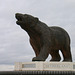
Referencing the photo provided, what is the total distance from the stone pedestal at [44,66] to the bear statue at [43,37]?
1.59 feet

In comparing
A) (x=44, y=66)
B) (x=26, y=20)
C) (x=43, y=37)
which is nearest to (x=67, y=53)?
(x=43, y=37)

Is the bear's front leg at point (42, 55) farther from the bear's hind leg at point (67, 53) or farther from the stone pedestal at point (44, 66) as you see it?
the bear's hind leg at point (67, 53)

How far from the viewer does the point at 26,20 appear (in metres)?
11.2

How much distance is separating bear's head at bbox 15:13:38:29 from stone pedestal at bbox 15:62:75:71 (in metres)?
2.21

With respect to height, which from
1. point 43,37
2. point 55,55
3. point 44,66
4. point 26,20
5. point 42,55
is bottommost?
point 44,66

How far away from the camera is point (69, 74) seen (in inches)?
379

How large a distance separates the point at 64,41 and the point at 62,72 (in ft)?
8.93

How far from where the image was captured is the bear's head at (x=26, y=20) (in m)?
11.1

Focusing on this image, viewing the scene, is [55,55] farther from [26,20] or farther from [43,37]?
[26,20]

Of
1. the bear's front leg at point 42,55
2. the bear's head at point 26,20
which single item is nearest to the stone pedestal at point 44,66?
the bear's front leg at point 42,55

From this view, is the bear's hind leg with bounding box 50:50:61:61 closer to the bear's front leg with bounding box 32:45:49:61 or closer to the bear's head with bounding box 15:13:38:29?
the bear's front leg with bounding box 32:45:49:61

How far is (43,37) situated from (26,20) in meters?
1.36

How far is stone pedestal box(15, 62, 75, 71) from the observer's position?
1001 centimetres

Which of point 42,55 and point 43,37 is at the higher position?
point 43,37
